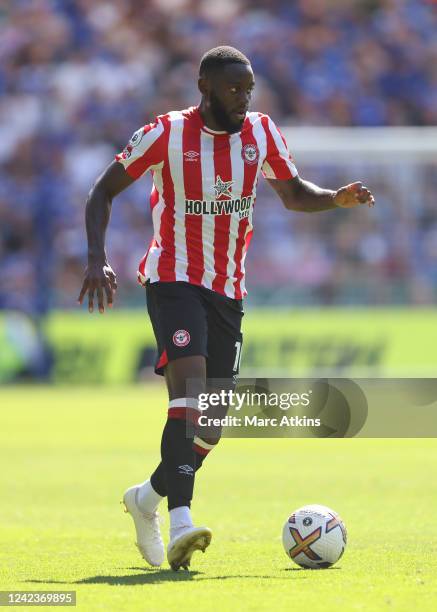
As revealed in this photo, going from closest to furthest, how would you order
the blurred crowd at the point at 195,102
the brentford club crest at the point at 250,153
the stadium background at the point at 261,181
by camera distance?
the brentford club crest at the point at 250,153 < the stadium background at the point at 261,181 < the blurred crowd at the point at 195,102

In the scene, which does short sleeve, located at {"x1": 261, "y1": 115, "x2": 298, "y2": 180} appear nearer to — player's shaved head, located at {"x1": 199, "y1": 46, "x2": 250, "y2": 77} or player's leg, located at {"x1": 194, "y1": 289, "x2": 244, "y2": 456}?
player's shaved head, located at {"x1": 199, "y1": 46, "x2": 250, "y2": 77}

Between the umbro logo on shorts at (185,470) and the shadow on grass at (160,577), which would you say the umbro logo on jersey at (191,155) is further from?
the shadow on grass at (160,577)

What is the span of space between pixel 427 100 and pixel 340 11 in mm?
2482

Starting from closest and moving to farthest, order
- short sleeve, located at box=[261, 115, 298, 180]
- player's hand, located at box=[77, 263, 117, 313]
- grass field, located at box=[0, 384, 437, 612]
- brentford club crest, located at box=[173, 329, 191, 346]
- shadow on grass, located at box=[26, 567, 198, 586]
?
grass field, located at box=[0, 384, 437, 612] < shadow on grass, located at box=[26, 567, 198, 586] < player's hand, located at box=[77, 263, 117, 313] < brentford club crest, located at box=[173, 329, 191, 346] < short sleeve, located at box=[261, 115, 298, 180]

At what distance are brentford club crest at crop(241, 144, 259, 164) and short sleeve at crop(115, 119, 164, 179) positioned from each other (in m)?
0.45

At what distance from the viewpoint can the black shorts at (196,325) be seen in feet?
20.9

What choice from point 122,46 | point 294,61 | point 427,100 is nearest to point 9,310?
point 122,46

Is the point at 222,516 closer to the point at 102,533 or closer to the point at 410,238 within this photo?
the point at 102,533

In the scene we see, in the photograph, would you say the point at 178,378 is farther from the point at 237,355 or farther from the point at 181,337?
the point at 237,355

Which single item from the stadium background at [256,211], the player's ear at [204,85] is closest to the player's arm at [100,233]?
the player's ear at [204,85]

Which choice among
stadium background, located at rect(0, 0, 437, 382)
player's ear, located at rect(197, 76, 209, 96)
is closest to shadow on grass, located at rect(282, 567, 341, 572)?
player's ear, located at rect(197, 76, 209, 96)

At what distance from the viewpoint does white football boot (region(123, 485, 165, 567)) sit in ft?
21.6

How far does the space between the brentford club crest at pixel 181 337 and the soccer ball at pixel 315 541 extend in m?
1.04

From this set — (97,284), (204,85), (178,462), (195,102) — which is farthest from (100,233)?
(195,102)
